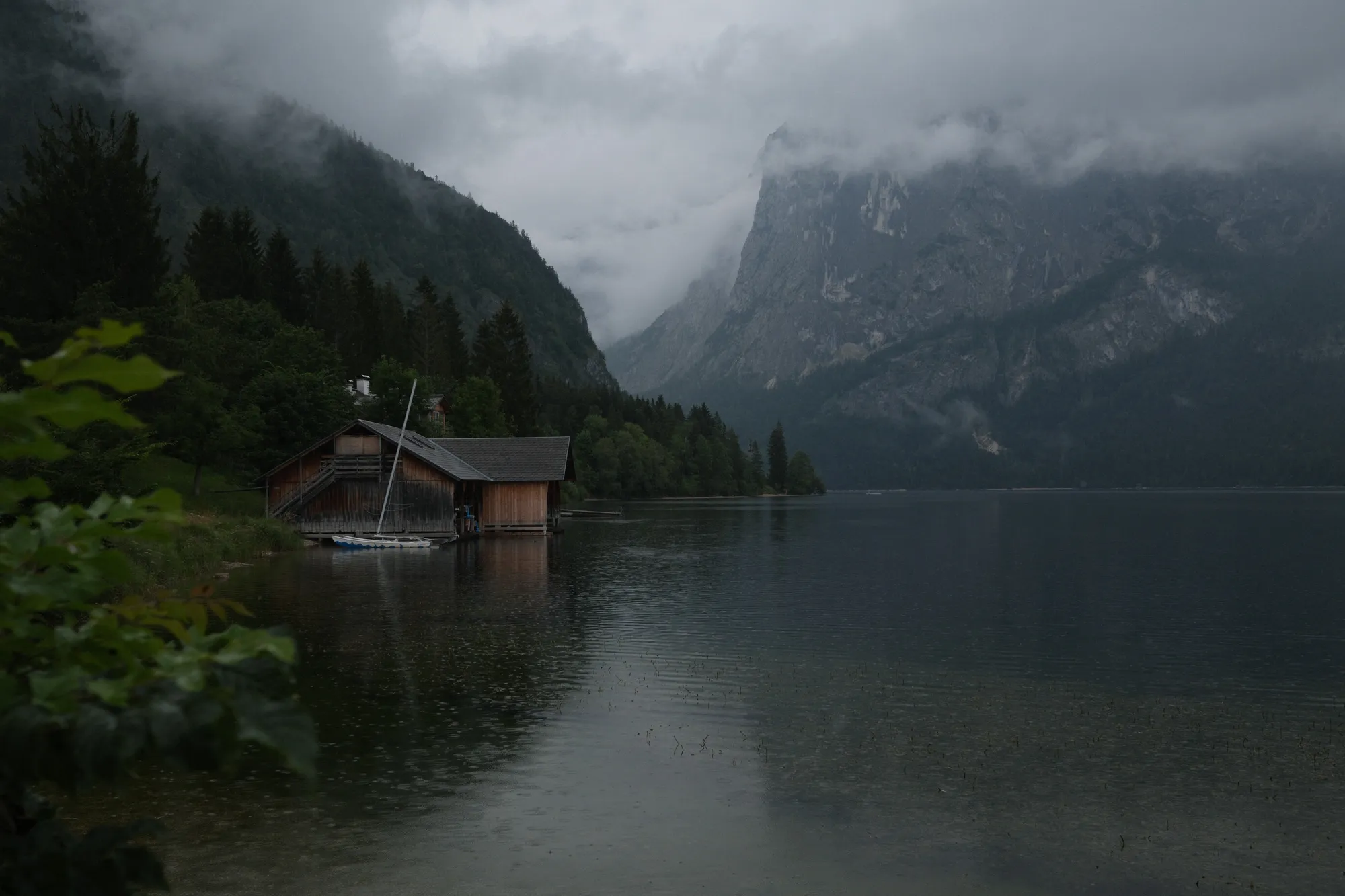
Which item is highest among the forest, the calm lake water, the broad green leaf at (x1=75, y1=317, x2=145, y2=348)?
the forest

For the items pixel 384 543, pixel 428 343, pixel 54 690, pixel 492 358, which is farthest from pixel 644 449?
pixel 54 690

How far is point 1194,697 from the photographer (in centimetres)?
1900

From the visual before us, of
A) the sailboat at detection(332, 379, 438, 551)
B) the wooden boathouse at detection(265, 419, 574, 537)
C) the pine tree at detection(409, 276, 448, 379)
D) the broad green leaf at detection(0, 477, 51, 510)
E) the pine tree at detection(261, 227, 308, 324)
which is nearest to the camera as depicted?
the broad green leaf at detection(0, 477, 51, 510)

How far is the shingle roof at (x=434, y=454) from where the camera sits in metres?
58.5

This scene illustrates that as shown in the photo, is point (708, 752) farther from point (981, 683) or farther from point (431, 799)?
point (981, 683)

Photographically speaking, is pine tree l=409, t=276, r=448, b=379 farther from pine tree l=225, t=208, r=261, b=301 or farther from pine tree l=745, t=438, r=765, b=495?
pine tree l=745, t=438, r=765, b=495

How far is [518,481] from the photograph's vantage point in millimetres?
67000

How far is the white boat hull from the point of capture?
53.4 metres

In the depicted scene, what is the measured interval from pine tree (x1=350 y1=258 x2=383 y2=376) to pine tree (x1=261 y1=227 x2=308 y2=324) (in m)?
7.59


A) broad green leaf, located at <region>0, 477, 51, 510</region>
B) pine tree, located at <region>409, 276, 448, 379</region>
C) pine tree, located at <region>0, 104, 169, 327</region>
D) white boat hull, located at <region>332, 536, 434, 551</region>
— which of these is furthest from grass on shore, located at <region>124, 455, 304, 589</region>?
pine tree, located at <region>409, 276, 448, 379</region>

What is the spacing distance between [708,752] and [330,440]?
160 ft

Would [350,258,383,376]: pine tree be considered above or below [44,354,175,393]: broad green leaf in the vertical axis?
above

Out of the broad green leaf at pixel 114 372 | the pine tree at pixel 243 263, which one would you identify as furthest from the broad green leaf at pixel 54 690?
the pine tree at pixel 243 263

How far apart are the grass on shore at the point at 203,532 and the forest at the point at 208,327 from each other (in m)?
1.55
